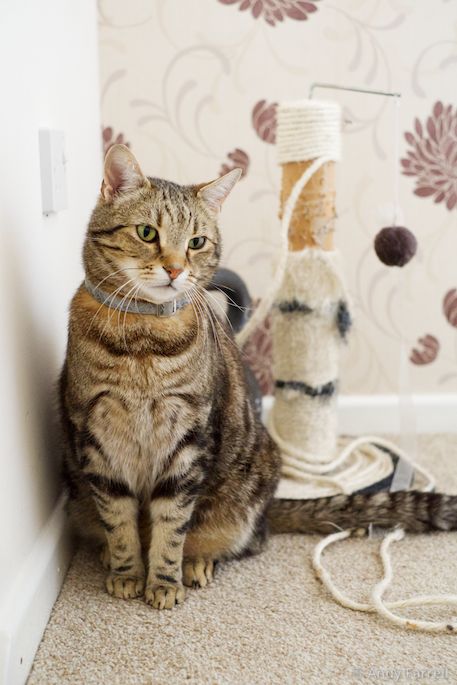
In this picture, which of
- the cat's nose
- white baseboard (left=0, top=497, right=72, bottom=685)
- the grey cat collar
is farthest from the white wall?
the cat's nose

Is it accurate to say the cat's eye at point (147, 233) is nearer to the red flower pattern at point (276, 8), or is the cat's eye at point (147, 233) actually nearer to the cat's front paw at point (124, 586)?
the cat's front paw at point (124, 586)

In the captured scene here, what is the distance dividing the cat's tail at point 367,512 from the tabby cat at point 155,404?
0.09m

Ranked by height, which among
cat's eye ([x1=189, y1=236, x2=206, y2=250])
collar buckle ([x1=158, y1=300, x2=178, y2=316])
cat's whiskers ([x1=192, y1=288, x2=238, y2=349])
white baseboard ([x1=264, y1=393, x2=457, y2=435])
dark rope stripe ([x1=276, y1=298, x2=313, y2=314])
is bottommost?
white baseboard ([x1=264, y1=393, x2=457, y2=435])

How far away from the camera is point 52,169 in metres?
1.18

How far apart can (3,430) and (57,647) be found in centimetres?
34

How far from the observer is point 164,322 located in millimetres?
1098

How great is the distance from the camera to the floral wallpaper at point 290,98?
174cm

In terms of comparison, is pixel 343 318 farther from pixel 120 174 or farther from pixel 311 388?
pixel 120 174

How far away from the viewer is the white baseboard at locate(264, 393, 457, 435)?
1959 millimetres

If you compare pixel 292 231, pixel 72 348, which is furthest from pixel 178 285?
pixel 292 231

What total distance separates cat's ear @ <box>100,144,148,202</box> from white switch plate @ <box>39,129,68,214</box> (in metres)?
0.16

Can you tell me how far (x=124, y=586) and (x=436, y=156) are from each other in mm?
1335

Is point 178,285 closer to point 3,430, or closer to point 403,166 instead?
point 3,430

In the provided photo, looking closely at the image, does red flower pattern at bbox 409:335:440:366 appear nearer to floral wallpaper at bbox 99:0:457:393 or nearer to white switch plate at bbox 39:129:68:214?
floral wallpaper at bbox 99:0:457:393
